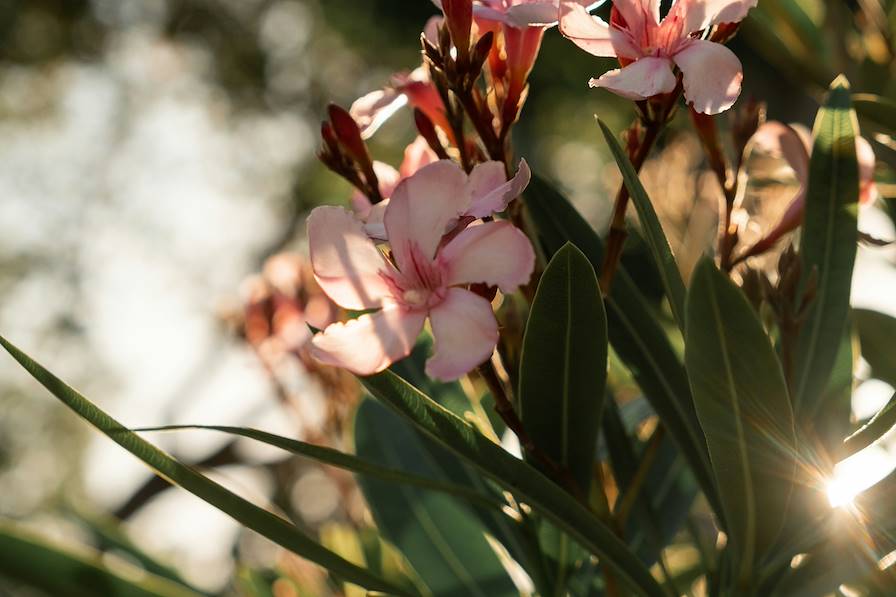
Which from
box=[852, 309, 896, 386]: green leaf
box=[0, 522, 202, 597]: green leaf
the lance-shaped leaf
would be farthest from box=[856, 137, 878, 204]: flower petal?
box=[0, 522, 202, 597]: green leaf

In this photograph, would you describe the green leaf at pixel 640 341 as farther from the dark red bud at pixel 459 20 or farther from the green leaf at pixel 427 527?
the green leaf at pixel 427 527

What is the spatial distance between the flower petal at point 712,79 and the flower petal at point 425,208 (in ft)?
0.47

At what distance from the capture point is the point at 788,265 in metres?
0.64

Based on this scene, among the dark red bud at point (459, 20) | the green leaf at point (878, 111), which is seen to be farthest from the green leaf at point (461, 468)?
the green leaf at point (878, 111)

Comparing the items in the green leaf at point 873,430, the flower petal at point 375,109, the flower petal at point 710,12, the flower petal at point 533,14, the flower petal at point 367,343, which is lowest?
the green leaf at point 873,430

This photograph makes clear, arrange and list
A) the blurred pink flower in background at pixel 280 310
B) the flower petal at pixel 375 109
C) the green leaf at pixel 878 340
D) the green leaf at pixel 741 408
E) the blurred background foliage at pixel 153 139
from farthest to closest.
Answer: the blurred background foliage at pixel 153 139 → the blurred pink flower in background at pixel 280 310 → the green leaf at pixel 878 340 → the flower petal at pixel 375 109 → the green leaf at pixel 741 408

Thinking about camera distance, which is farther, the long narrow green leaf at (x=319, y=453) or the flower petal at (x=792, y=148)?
the flower petal at (x=792, y=148)

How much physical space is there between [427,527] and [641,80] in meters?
0.50

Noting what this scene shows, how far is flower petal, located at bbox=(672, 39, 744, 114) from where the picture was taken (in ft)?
1.81

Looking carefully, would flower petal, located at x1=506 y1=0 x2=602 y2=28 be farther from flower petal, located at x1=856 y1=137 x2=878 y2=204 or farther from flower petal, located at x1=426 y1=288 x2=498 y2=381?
flower petal, located at x1=856 y1=137 x2=878 y2=204

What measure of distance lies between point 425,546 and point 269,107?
506 cm

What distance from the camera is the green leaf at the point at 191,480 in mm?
533

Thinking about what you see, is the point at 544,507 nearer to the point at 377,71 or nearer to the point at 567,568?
the point at 567,568

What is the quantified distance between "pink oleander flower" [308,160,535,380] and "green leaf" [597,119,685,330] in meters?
0.07
